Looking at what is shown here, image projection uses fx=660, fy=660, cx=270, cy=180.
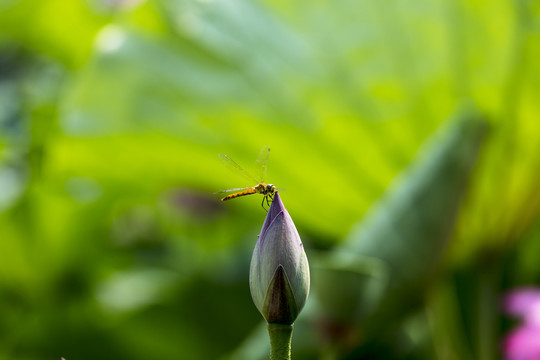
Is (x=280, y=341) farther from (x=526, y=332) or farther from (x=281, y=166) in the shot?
(x=281, y=166)

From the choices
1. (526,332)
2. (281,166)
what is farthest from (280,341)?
(281,166)

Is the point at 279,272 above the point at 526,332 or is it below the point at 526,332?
below

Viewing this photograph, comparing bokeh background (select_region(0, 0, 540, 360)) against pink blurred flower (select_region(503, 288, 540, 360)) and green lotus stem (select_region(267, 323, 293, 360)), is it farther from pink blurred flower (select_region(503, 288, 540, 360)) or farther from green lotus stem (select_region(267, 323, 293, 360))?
green lotus stem (select_region(267, 323, 293, 360))

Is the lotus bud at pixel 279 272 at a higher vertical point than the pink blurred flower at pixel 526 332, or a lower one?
lower

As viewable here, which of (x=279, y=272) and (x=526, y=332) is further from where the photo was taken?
(x=526, y=332)

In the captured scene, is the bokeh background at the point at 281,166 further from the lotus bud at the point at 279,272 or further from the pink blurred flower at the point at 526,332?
the lotus bud at the point at 279,272

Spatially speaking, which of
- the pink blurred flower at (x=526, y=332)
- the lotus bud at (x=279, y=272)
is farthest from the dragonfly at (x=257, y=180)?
the pink blurred flower at (x=526, y=332)

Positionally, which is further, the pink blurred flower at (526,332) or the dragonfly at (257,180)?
the pink blurred flower at (526,332)

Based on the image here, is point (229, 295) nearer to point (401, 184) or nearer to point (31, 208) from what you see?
point (31, 208)
